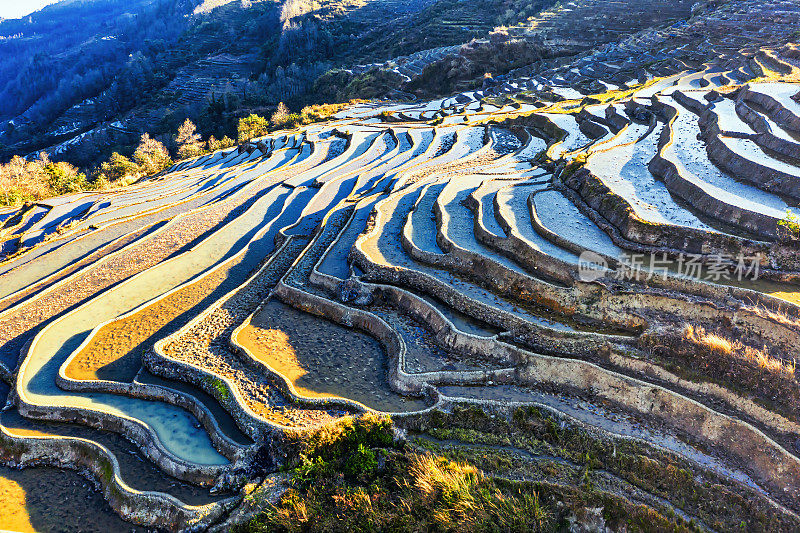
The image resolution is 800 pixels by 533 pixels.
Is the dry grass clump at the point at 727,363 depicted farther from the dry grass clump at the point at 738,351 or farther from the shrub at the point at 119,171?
the shrub at the point at 119,171

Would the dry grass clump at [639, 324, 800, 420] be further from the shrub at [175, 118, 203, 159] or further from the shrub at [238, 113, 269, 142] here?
the shrub at [175, 118, 203, 159]

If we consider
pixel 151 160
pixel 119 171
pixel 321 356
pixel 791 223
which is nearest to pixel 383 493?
pixel 321 356

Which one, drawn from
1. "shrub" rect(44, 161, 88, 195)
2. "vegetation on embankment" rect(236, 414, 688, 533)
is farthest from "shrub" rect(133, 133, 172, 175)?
"vegetation on embankment" rect(236, 414, 688, 533)

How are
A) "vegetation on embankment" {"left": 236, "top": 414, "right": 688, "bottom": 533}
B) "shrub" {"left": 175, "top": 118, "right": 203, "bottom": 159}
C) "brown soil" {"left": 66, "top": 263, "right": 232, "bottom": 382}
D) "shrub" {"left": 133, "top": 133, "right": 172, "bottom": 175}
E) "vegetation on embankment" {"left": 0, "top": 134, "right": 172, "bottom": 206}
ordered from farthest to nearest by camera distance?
"shrub" {"left": 175, "top": 118, "right": 203, "bottom": 159}
"shrub" {"left": 133, "top": 133, "right": 172, "bottom": 175}
"vegetation on embankment" {"left": 0, "top": 134, "right": 172, "bottom": 206}
"brown soil" {"left": 66, "top": 263, "right": 232, "bottom": 382}
"vegetation on embankment" {"left": 236, "top": 414, "right": 688, "bottom": 533}

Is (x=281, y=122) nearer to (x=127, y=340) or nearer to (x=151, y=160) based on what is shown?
(x=151, y=160)

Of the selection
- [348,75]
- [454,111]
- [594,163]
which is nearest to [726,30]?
[454,111]

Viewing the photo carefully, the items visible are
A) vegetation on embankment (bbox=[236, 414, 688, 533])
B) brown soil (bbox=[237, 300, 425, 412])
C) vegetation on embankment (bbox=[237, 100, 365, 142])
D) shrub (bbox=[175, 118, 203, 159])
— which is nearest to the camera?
vegetation on embankment (bbox=[236, 414, 688, 533])
